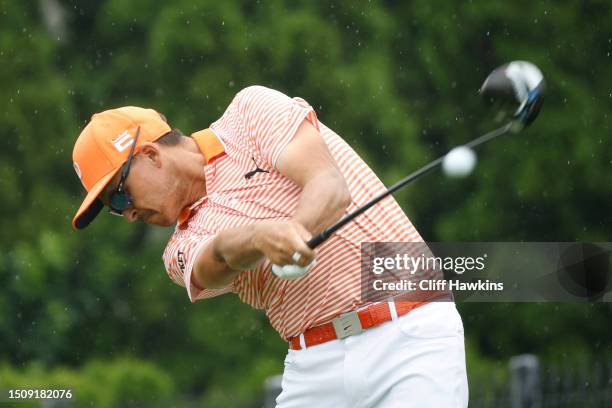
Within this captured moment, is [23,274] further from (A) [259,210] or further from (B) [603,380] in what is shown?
(A) [259,210]

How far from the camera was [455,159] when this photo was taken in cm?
325

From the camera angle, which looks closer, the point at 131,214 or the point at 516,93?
the point at 516,93

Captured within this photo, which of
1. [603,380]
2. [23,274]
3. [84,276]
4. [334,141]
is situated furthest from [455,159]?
[84,276]

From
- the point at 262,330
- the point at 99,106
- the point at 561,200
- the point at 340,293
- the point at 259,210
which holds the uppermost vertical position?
the point at 99,106

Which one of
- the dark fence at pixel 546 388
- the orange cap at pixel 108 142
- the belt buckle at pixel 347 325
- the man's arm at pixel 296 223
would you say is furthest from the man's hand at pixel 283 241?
the dark fence at pixel 546 388

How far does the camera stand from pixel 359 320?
352 cm

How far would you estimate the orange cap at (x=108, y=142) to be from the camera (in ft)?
12.5

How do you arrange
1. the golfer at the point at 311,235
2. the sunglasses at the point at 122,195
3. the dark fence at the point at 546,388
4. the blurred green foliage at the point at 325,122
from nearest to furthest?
the golfer at the point at 311,235 < the sunglasses at the point at 122,195 < the dark fence at the point at 546,388 < the blurred green foliage at the point at 325,122

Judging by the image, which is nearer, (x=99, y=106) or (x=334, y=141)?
(x=334, y=141)

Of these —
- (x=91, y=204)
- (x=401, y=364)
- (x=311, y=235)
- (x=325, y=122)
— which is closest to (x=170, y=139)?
(x=91, y=204)

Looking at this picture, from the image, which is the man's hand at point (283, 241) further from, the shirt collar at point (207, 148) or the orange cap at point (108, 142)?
the orange cap at point (108, 142)

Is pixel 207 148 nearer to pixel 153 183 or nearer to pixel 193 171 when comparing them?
pixel 193 171

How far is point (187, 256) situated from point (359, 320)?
568 mm

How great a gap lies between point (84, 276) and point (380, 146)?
310cm
